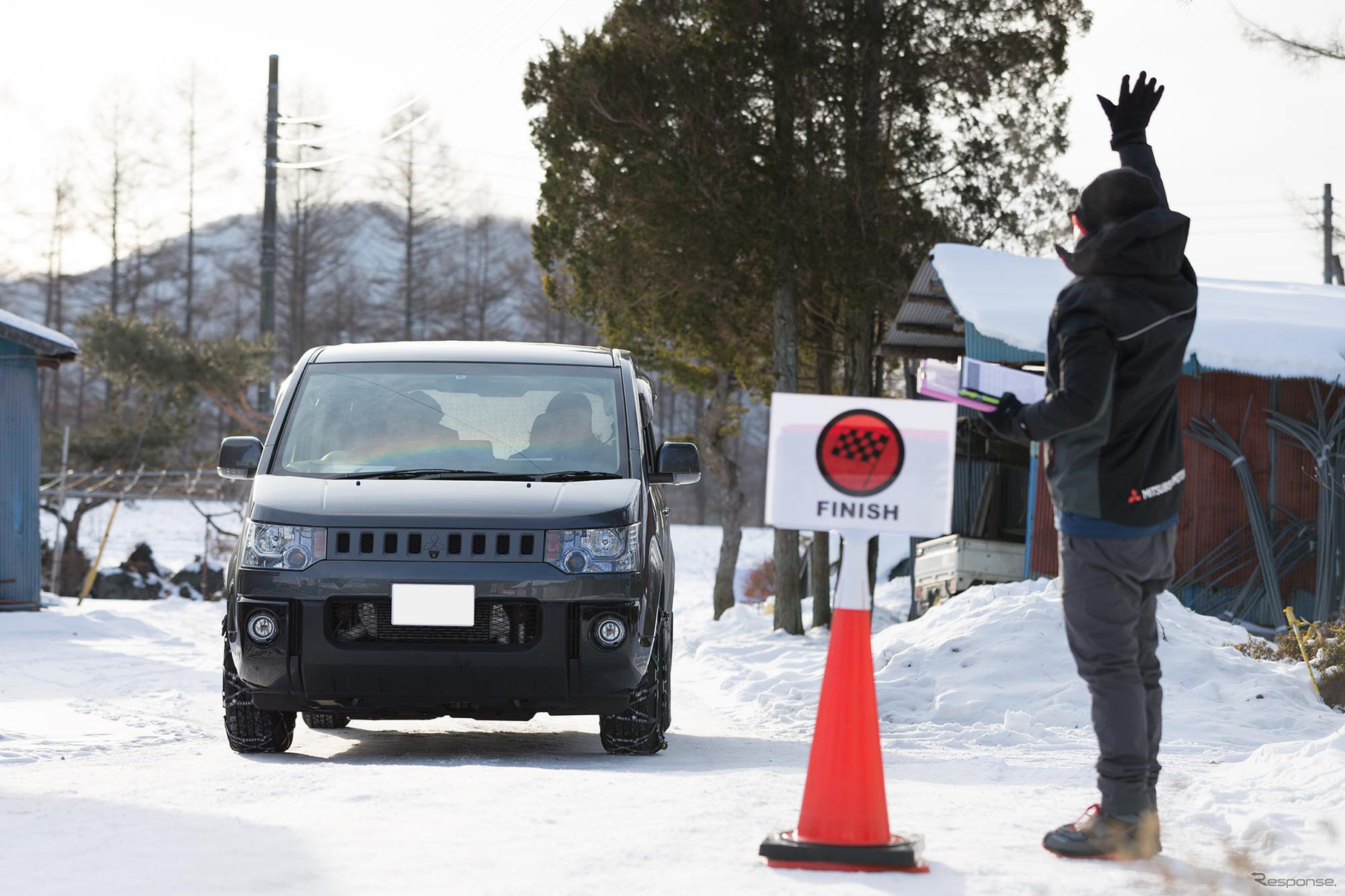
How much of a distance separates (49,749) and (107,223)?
4806 centimetres

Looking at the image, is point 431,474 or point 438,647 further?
point 431,474

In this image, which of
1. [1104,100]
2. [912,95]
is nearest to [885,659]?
[1104,100]

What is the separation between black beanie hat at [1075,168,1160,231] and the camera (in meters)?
4.46

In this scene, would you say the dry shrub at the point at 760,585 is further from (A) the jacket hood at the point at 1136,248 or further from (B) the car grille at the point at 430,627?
(A) the jacket hood at the point at 1136,248

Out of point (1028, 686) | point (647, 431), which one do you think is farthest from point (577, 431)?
point (1028, 686)

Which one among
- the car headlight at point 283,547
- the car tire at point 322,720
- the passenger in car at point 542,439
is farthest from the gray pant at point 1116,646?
the car tire at point 322,720

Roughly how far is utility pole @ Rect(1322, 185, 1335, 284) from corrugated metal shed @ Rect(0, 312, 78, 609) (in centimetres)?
3435

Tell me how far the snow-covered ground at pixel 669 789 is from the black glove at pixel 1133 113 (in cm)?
226

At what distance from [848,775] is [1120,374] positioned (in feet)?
4.60

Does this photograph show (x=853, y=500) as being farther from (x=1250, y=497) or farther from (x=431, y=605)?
(x=1250, y=497)

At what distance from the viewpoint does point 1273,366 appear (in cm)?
1525

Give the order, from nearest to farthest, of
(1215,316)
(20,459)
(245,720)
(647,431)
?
(245,720) → (647,431) → (1215,316) → (20,459)

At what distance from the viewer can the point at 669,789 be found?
5.25 meters

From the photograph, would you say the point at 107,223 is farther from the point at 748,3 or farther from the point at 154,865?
the point at 154,865
